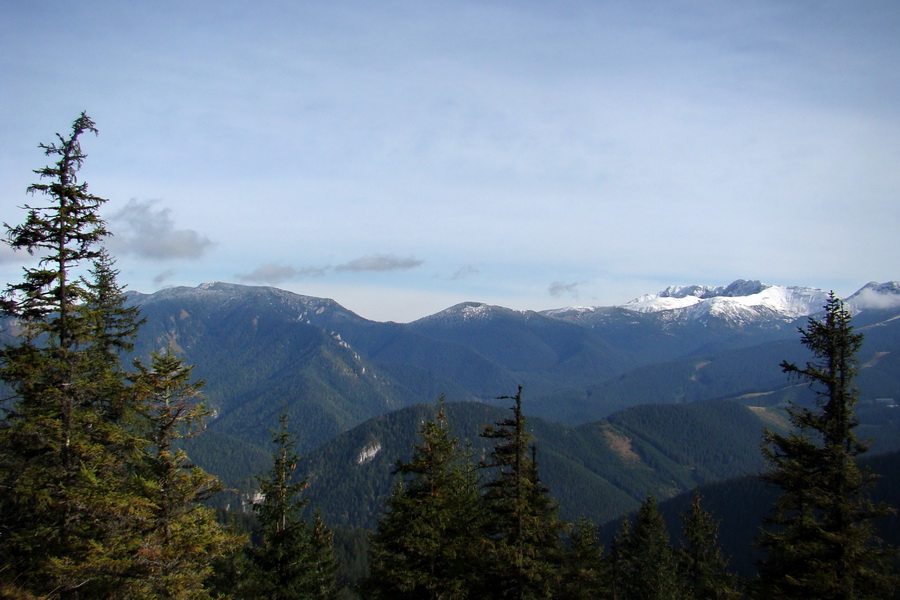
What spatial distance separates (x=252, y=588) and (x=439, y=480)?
48.7ft

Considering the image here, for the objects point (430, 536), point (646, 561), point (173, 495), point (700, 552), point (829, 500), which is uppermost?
point (173, 495)

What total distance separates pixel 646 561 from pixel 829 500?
3364 centimetres

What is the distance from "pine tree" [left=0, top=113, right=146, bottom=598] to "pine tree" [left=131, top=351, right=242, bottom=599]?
681mm

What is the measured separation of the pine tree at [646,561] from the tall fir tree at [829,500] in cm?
2818

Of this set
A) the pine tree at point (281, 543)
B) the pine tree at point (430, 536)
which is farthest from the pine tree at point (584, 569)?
the pine tree at point (281, 543)

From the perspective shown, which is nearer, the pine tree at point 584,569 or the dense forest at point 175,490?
the dense forest at point 175,490

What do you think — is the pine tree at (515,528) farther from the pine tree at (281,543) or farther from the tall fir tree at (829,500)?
the pine tree at (281,543)

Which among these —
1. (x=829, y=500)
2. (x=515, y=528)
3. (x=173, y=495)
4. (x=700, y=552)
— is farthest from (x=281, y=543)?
(x=700, y=552)

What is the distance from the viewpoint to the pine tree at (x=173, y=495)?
54.7 feet

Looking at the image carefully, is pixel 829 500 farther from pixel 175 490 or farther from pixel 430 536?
pixel 175 490

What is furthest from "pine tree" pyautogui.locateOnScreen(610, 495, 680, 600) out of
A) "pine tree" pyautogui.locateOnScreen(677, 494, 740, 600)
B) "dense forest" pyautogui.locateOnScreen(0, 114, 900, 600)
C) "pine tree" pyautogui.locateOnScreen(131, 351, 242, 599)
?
"pine tree" pyautogui.locateOnScreen(131, 351, 242, 599)

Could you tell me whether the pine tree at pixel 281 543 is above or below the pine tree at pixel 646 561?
above

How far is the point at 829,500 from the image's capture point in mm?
19031

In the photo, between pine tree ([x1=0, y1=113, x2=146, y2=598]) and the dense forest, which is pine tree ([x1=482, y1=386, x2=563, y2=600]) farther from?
pine tree ([x1=0, y1=113, x2=146, y2=598])
